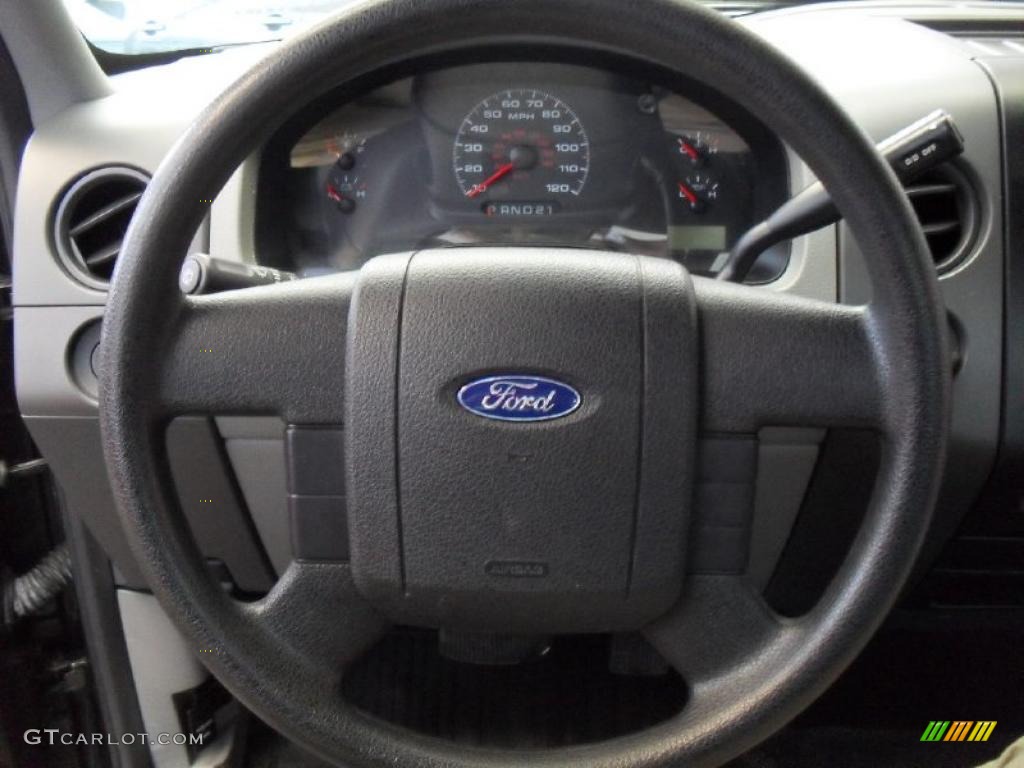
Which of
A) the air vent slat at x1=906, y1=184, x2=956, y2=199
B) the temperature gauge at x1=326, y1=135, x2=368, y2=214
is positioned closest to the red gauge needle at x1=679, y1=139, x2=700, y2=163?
the air vent slat at x1=906, y1=184, x2=956, y2=199

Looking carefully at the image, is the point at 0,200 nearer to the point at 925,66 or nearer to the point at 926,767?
the point at 925,66

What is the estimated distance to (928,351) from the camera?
727mm

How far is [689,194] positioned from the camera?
129cm

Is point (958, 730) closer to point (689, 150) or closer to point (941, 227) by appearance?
point (941, 227)

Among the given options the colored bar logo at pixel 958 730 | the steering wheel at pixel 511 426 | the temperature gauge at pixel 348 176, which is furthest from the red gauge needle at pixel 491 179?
the colored bar logo at pixel 958 730

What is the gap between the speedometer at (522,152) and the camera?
4.17 feet

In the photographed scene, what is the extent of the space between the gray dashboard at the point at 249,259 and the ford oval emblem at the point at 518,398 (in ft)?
0.99

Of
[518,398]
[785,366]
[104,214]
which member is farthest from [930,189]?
[104,214]

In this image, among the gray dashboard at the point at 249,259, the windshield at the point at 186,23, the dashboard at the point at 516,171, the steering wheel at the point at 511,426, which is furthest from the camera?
the windshield at the point at 186,23

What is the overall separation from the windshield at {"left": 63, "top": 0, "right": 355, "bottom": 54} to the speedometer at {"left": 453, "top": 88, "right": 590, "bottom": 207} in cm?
28

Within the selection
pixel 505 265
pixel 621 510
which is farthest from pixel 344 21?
pixel 621 510

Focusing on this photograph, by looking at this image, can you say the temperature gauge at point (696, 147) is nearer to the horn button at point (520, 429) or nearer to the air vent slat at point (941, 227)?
the air vent slat at point (941, 227)

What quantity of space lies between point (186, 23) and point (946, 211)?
951 millimetres

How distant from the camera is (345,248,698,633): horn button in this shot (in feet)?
2.54
